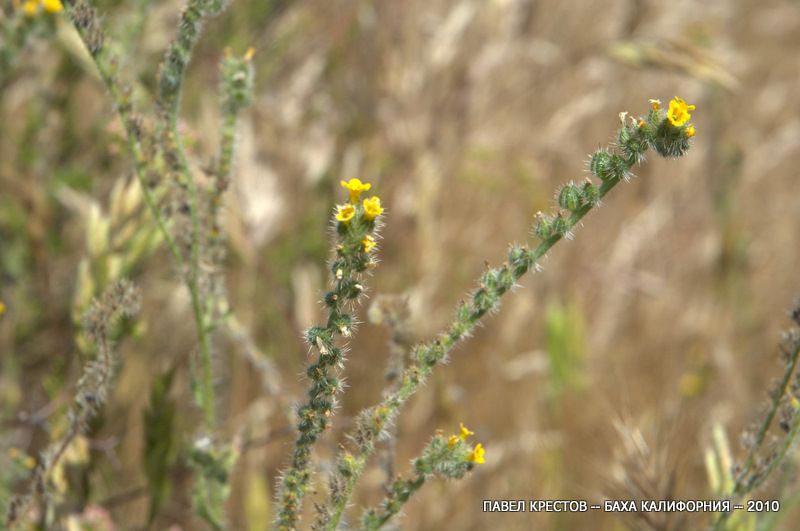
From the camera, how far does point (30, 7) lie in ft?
6.46

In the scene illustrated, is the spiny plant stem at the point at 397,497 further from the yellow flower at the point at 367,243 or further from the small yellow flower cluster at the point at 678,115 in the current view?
the small yellow flower cluster at the point at 678,115

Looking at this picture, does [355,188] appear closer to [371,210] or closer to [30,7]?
[371,210]

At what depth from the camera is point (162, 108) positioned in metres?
1.48

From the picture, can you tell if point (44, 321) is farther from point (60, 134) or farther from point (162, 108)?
point (162, 108)

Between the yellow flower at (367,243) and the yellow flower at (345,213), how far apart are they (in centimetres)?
3

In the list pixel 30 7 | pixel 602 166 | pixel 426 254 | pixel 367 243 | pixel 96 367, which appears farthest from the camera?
pixel 426 254

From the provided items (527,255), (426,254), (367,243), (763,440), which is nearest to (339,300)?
(367,243)

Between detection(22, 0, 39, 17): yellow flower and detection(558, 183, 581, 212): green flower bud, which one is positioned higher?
detection(22, 0, 39, 17): yellow flower

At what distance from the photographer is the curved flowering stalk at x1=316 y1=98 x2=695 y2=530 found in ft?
3.79

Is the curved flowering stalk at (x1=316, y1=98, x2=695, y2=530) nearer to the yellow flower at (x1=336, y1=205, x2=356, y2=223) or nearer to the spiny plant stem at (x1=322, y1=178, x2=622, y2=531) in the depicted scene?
the spiny plant stem at (x1=322, y1=178, x2=622, y2=531)

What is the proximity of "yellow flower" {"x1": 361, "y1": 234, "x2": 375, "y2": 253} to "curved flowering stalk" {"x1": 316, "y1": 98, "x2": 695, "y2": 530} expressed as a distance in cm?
20

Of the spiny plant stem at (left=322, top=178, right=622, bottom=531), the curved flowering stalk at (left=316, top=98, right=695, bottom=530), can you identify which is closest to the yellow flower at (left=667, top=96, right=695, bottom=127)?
the curved flowering stalk at (left=316, top=98, right=695, bottom=530)

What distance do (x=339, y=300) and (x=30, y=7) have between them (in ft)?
4.51

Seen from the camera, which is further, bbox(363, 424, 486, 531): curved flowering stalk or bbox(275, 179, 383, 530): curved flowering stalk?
bbox(363, 424, 486, 531): curved flowering stalk
